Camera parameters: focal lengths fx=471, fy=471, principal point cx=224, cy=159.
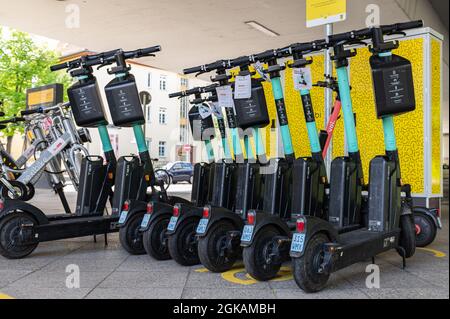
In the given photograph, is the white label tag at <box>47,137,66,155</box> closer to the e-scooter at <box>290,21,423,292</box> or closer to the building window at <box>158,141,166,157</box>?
the building window at <box>158,141,166,157</box>

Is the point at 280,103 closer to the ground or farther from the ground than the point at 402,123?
farther from the ground

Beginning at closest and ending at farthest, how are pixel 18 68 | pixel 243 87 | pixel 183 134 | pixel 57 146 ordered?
pixel 243 87 < pixel 57 146 < pixel 183 134 < pixel 18 68

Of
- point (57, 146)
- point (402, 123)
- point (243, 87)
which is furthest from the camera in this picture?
point (402, 123)

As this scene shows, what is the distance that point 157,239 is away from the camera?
428 centimetres

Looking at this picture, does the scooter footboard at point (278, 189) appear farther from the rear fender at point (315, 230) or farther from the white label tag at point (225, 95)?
the rear fender at point (315, 230)

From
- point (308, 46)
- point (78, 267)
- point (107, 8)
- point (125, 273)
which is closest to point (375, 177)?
point (308, 46)

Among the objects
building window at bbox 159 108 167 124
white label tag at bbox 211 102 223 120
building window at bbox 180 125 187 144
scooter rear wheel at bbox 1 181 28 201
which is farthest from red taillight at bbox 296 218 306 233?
building window at bbox 159 108 167 124

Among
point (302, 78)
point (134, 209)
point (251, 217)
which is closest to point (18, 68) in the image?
point (134, 209)

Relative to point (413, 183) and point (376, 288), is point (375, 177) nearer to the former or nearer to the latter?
point (376, 288)

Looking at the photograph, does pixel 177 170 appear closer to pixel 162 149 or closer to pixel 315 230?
pixel 162 149

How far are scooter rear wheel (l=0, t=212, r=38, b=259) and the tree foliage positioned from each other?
2.91m

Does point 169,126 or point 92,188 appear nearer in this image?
point 92,188

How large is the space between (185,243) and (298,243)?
126cm

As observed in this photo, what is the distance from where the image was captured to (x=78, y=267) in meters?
4.04
